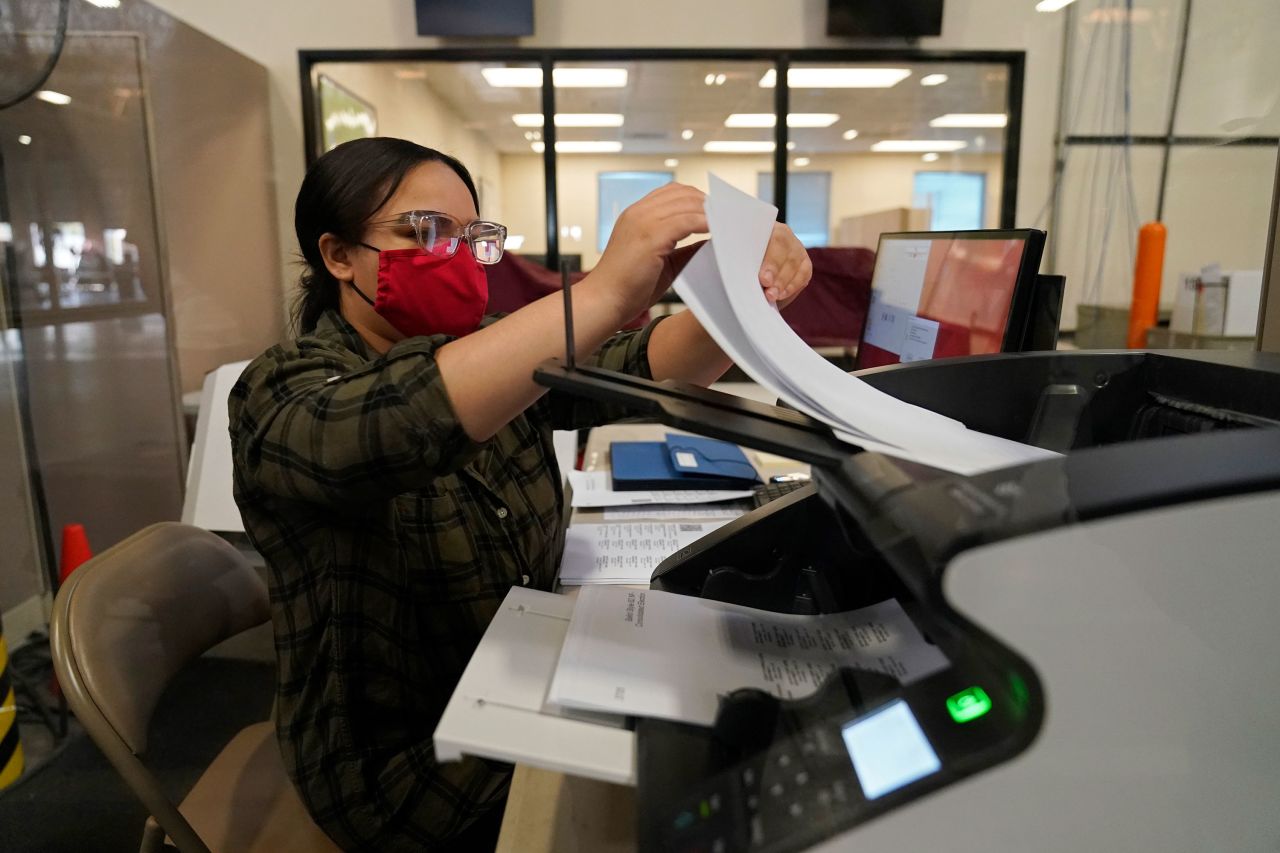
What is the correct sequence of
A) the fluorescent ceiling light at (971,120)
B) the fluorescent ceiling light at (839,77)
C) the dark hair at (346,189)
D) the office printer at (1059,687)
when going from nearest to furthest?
the office printer at (1059,687) → the dark hair at (346,189) → the fluorescent ceiling light at (839,77) → the fluorescent ceiling light at (971,120)

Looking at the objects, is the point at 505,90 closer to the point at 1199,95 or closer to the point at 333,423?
the point at 1199,95

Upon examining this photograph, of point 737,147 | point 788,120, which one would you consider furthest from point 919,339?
point 737,147

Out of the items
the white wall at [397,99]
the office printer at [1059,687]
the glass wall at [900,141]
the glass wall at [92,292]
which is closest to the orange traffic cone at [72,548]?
the glass wall at [92,292]

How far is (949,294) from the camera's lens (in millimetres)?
1013

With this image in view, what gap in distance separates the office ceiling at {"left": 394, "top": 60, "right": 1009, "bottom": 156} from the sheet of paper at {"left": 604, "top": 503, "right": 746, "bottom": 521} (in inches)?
103

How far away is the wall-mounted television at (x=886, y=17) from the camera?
10.3 ft

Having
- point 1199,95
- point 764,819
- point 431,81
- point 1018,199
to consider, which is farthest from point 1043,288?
point 1199,95

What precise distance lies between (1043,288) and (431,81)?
321 centimetres

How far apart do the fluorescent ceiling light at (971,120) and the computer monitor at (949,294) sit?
2.77 meters

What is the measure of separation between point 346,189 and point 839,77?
10.1ft

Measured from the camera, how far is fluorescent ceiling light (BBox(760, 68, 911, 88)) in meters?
3.37

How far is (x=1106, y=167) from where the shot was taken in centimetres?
346

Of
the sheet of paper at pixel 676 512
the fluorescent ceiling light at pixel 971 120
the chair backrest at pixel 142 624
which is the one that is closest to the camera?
the chair backrest at pixel 142 624

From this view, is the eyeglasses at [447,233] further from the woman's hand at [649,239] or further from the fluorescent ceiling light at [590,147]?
the fluorescent ceiling light at [590,147]
